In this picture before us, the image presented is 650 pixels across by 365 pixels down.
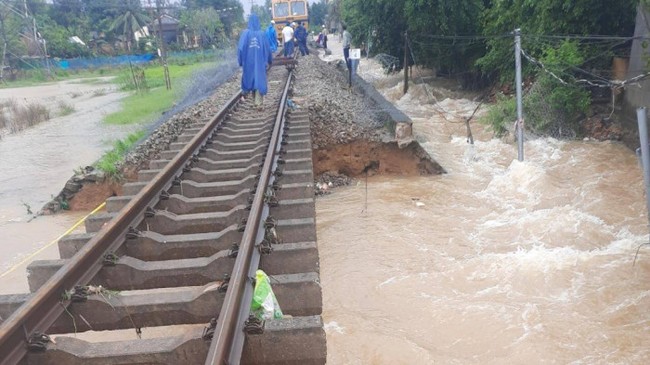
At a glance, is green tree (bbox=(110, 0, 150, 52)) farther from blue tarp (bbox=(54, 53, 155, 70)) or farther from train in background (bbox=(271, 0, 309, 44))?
train in background (bbox=(271, 0, 309, 44))

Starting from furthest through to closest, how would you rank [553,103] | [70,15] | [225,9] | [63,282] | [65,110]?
[225,9] < [70,15] < [65,110] < [553,103] < [63,282]

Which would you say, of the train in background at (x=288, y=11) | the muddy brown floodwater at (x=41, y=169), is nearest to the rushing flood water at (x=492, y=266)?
the muddy brown floodwater at (x=41, y=169)

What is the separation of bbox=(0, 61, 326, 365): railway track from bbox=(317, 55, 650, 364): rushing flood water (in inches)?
55.6

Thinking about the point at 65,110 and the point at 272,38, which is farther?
the point at 65,110

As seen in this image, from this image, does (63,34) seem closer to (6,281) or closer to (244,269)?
(6,281)

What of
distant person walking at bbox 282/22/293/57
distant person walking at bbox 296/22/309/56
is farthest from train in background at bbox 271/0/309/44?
distant person walking at bbox 282/22/293/57

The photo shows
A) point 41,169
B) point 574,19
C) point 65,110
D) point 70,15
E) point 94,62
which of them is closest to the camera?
point 574,19

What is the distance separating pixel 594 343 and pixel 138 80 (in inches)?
1325

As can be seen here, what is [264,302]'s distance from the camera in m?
3.37

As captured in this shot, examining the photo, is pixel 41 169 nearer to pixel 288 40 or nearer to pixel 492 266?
pixel 288 40

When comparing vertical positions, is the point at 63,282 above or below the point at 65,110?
above

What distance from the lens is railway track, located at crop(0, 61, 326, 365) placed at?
3020 mm

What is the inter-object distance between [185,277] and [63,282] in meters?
0.79

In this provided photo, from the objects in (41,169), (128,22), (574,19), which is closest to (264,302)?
(574,19)
